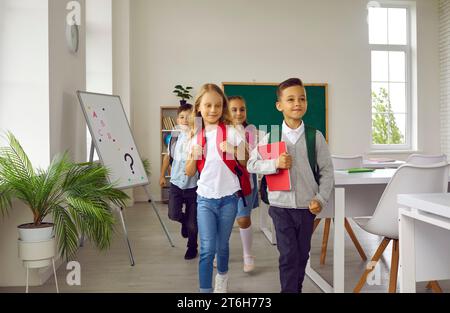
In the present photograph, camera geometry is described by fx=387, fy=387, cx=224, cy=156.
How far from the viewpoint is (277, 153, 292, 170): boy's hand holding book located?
1873mm

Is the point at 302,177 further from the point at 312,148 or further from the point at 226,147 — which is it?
the point at 226,147

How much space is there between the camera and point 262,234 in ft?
12.9

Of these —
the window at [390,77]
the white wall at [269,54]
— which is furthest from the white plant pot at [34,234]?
the window at [390,77]

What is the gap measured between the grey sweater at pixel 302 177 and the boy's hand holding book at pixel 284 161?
3 cm

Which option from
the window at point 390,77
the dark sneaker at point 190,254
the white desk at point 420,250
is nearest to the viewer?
the white desk at point 420,250

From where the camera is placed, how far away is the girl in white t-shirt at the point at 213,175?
2039 millimetres

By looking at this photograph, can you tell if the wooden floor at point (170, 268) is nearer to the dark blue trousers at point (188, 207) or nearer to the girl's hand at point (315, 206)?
the dark blue trousers at point (188, 207)

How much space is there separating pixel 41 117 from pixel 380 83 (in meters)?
6.10

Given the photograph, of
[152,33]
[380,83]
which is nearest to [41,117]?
[152,33]

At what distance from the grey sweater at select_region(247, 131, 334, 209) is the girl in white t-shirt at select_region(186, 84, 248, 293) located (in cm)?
17

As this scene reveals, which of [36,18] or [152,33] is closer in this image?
[36,18]

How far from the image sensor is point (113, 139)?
3322 mm

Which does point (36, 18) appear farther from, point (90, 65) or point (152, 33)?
point (152, 33)
